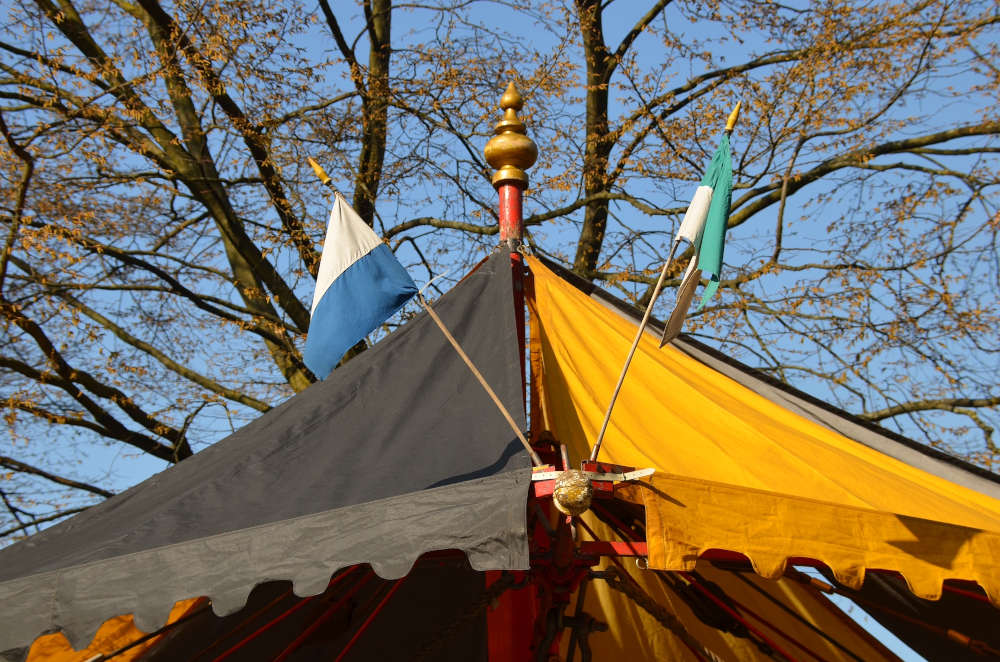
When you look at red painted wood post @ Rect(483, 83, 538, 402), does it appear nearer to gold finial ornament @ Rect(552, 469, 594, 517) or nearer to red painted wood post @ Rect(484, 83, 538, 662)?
red painted wood post @ Rect(484, 83, 538, 662)

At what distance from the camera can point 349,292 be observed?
302 centimetres

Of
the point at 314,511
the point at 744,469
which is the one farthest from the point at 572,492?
the point at 744,469

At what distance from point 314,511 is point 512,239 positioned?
193 centimetres

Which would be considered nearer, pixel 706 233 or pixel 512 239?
pixel 706 233

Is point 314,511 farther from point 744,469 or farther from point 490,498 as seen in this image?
point 744,469

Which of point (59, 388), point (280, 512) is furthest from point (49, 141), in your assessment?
point (280, 512)

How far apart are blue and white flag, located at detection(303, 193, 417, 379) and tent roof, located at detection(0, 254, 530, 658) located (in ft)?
0.76

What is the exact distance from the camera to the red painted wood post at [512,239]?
3.22 metres

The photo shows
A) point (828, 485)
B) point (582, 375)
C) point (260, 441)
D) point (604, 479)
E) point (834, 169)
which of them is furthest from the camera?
point (834, 169)

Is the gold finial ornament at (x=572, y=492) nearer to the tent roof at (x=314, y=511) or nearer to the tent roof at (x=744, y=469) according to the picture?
the tent roof at (x=314, y=511)

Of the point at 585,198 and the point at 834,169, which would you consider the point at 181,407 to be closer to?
the point at 585,198

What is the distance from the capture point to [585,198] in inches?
383

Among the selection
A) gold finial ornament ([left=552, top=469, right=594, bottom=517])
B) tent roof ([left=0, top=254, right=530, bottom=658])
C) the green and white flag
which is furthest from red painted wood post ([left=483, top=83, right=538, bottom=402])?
gold finial ornament ([left=552, top=469, right=594, bottom=517])

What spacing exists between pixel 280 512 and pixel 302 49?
23.7ft
